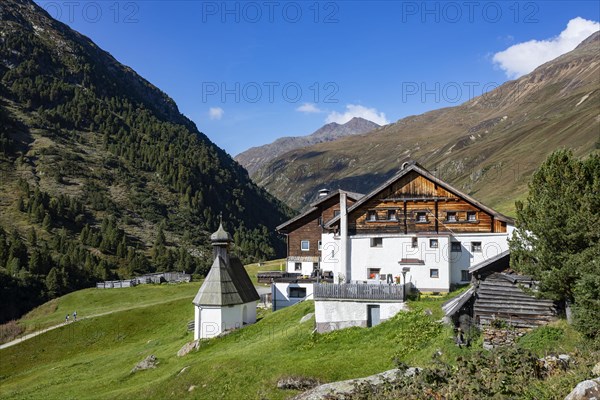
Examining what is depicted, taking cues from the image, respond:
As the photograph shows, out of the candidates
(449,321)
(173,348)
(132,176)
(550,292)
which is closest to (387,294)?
(449,321)

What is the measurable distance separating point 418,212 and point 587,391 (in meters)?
30.0

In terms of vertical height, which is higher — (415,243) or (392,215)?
(392,215)

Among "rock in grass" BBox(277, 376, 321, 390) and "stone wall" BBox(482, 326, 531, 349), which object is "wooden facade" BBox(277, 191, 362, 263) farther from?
"rock in grass" BBox(277, 376, 321, 390)

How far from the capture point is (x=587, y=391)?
12148 mm

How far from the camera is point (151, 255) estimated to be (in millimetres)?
126938

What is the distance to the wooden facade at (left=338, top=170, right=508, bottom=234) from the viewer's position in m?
40.8

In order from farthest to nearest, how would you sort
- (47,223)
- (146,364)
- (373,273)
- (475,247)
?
(47,223) < (373,273) < (475,247) < (146,364)

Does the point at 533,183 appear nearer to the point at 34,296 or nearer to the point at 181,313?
the point at 181,313

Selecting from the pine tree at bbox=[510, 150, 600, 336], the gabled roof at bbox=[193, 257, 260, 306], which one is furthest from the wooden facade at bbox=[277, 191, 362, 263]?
the pine tree at bbox=[510, 150, 600, 336]

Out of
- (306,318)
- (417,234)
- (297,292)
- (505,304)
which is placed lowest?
(306,318)

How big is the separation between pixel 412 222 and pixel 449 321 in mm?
15882

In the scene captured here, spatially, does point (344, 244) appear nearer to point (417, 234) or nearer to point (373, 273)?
point (373, 273)

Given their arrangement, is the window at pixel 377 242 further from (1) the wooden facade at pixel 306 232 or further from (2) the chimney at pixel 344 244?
(1) the wooden facade at pixel 306 232

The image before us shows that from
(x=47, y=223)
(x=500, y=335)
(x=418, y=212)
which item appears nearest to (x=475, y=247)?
(x=418, y=212)
